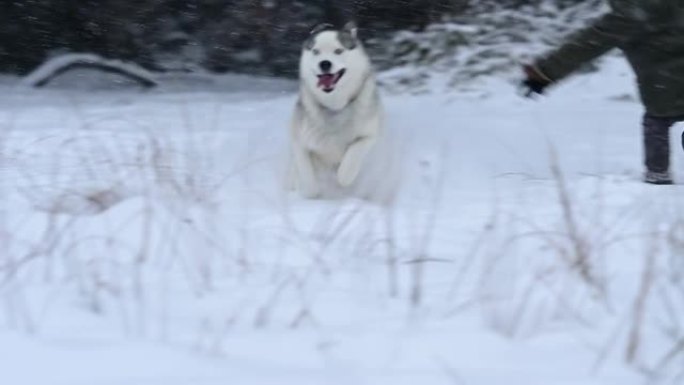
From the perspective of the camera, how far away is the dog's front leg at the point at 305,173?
5.73m

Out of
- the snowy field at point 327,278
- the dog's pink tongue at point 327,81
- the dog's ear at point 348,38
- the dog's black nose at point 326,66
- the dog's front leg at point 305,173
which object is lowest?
the dog's front leg at point 305,173

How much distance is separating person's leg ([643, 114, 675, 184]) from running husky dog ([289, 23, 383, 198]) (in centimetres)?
140

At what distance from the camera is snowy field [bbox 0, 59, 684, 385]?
271 centimetres

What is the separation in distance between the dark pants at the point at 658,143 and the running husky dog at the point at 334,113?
4.57ft

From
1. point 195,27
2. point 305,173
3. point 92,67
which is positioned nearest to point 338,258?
point 305,173

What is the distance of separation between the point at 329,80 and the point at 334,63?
0.09m

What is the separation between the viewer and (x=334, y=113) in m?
5.94

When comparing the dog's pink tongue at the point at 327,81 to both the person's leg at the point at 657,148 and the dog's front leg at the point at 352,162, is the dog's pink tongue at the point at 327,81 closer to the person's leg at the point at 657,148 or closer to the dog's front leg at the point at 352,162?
the dog's front leg at the point at 352,162

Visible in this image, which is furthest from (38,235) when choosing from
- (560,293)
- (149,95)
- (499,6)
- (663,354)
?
(499,6)

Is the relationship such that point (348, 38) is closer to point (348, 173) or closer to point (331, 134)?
point (331, 134)

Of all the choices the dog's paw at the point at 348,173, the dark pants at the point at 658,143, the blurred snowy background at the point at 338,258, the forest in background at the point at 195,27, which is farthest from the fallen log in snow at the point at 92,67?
the dark pants at the point at 658,143

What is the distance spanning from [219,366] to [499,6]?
28.8 ft

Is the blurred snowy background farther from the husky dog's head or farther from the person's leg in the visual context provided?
the husky dog's head

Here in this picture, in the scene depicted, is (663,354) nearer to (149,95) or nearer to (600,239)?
(600,239)
